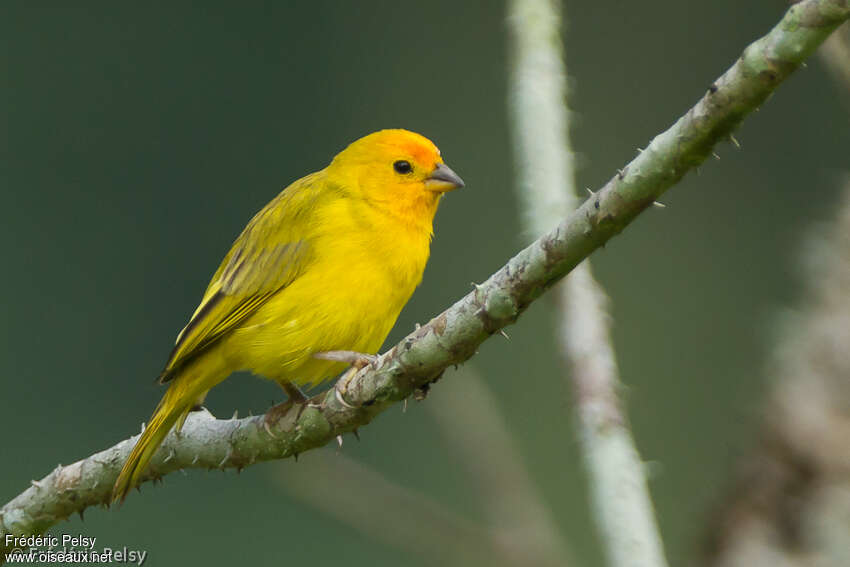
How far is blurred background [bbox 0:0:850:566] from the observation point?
10.9 meters

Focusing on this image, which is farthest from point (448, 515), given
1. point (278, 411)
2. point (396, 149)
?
point (396, 149)

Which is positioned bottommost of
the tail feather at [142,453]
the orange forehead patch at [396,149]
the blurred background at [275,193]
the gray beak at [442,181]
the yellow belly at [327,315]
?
the tail feather at [142,453]

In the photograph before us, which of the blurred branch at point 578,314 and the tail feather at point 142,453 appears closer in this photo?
the blurred branch at point 578,314

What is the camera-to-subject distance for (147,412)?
12.0 metres

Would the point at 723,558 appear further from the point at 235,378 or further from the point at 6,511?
the point at 235,378

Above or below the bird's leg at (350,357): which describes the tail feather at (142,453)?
below

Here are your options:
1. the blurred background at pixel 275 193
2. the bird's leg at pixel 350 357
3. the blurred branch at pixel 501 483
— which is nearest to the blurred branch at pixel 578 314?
the bird's leg at pixel 350 357

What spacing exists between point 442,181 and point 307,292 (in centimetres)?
82

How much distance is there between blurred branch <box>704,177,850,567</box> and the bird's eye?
161 centimetres

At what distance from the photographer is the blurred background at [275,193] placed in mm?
10930

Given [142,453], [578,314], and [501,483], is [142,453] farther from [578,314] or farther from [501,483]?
[578,314]

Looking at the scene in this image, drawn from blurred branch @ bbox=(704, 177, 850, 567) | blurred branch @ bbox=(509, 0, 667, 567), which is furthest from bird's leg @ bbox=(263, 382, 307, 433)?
blurred branch @ bbox=(704, 177, 850, 567)

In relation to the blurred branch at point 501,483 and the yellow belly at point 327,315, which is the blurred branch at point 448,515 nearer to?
the blurred branch at point 501,483

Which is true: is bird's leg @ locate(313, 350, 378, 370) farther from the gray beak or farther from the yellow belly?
the gray beak
